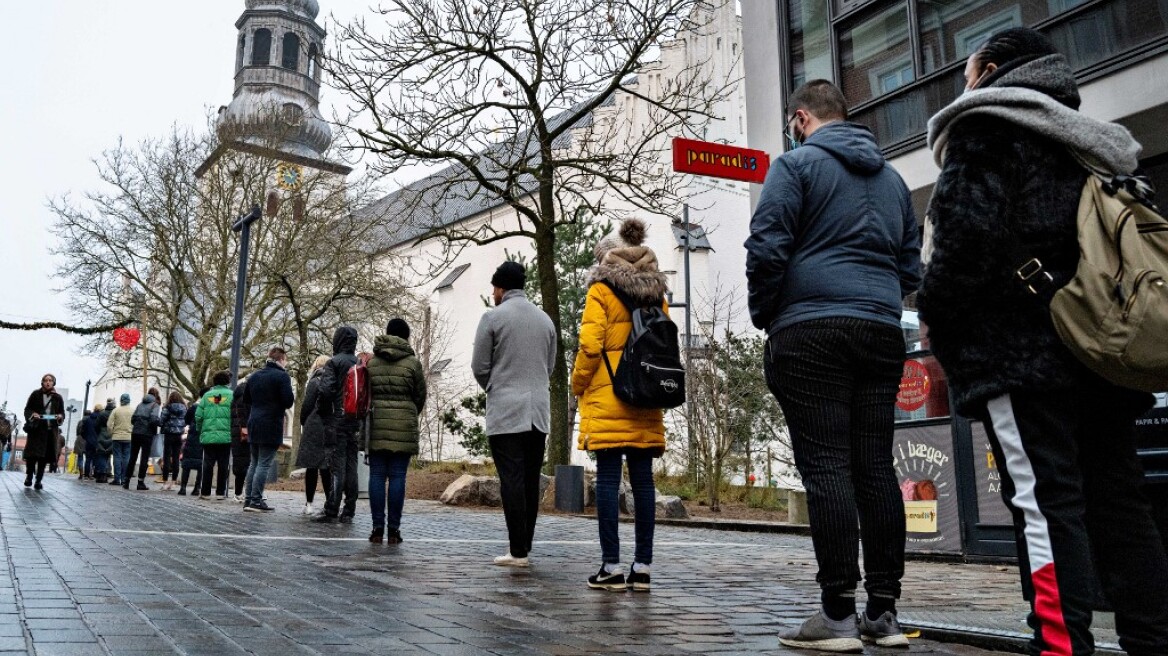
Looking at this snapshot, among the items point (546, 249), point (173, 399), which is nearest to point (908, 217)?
point (546, 249)

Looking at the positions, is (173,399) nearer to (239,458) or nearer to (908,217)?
(239,458)

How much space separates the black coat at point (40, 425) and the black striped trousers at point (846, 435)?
49.0 feet

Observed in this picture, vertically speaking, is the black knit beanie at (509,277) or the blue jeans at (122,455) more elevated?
the black knit beanie at (509,277)

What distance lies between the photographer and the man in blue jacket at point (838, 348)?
3650mm

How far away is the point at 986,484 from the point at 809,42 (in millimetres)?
6741

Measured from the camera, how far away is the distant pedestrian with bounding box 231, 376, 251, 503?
14.6 m

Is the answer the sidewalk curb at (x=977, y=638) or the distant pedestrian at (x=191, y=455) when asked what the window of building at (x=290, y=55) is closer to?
the distant pedestrian at (x=191, y=455)

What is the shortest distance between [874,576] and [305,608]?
7.79ft

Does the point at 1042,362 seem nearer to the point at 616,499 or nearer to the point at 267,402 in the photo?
the point at 616,499

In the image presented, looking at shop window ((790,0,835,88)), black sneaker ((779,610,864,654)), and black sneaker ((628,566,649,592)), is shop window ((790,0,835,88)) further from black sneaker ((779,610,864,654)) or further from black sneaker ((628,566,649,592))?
black sneaker ((779,610,864,654))

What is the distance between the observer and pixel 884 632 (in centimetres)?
373

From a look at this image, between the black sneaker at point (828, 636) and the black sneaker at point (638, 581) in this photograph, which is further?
the black sneaker at point (638, 581)

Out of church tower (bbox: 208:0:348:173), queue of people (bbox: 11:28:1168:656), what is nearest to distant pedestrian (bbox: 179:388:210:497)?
queue of people (bbox: 11:28:1168:656)

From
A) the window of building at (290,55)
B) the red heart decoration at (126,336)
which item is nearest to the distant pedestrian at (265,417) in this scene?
the red heart decoration at (126,336)
